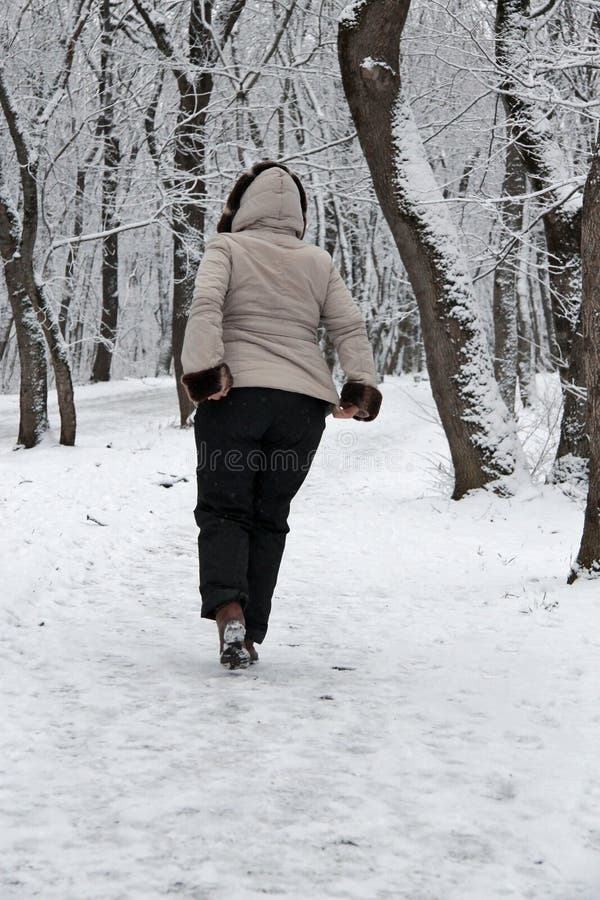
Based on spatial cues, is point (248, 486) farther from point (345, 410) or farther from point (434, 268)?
point (434, 268)

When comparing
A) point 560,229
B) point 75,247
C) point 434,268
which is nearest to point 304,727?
point 434,268

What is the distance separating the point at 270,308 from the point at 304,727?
1752mm

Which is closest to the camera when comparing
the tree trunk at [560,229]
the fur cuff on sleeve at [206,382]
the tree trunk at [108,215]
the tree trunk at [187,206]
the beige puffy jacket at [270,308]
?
the fur cuff on sleeve at [206,382]

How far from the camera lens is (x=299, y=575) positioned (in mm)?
5629

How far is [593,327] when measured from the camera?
15.0 feet

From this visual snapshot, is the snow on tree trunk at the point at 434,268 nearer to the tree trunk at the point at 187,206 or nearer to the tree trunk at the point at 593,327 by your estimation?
the tree trunk at the point at 593,327

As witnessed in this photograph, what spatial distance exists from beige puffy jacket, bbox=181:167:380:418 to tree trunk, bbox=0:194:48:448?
9.13 metres

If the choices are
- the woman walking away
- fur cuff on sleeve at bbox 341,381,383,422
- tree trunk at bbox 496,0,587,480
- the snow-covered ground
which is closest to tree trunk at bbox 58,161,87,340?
tree trunk at bbox 496,0,587,480

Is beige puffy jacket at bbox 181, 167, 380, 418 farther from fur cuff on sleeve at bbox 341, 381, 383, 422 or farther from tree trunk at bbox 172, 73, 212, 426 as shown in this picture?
tree trunk at bbox 172, 73, 212, 426

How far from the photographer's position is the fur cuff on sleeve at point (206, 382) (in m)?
3.30

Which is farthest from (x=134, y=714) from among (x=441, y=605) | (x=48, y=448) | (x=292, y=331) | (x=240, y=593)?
(x=48, y=448)

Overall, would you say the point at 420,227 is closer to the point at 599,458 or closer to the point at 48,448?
the point at 599,458

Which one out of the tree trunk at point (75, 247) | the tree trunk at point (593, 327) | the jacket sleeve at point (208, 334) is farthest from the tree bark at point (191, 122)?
the jacket sleeve at point (208, 334)

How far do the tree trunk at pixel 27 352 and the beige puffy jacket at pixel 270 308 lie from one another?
9.13 m
